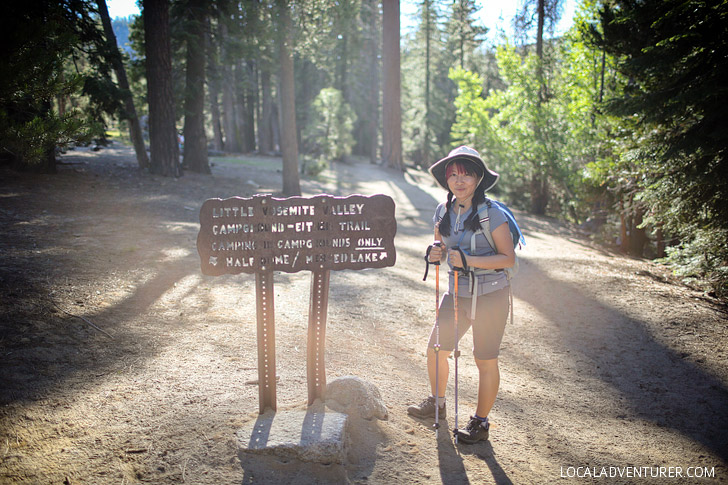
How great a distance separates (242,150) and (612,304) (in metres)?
29.8

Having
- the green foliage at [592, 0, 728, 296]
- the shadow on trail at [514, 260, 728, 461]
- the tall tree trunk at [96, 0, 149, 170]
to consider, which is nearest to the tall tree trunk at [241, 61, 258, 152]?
the tall tree trunk at [96, 0, 149, 170]

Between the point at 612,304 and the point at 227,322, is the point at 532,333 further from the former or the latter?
the point at 227,322

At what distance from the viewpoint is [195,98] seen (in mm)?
16828

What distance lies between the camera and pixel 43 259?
250 inches

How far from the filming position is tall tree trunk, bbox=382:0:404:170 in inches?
991

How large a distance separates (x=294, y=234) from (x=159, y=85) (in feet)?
39.8

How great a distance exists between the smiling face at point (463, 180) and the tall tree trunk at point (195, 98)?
14761 mm

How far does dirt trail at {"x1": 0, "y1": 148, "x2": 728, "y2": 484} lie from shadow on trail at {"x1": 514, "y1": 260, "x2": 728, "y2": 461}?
1.1 inches

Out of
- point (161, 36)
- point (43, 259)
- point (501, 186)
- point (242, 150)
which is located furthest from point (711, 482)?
point (242, 150)

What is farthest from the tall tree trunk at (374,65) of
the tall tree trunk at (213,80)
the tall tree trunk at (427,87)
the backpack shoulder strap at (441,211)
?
the backpack shoulder strap at (441,211)

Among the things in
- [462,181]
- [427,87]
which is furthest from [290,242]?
[427,87]

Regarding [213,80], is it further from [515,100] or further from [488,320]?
[488,320]

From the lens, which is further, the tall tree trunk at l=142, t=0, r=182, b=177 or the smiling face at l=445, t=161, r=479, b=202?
the tall tree trunk at l=142, t=0, r=182, b=177

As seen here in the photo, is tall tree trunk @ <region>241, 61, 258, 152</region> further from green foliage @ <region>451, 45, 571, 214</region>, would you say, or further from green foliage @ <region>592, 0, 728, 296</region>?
green foliage @ <region>592, 0, 728, 296</region>
